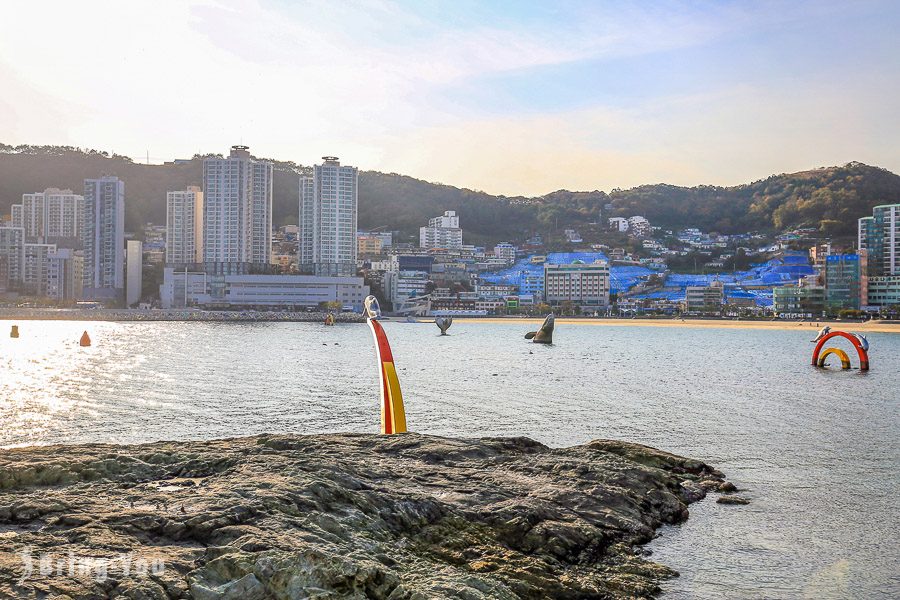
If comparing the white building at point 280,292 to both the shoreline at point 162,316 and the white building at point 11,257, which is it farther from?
the white building at point 11,257

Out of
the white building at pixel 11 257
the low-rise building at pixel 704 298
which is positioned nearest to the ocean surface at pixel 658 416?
the low-rise building at pixel 704 298

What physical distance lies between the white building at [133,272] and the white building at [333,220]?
102 ft

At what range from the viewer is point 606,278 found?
502 ft

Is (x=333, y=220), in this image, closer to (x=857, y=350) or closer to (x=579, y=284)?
(x=579, y=284)

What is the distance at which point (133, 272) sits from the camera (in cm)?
15112

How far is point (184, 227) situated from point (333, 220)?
1229 inches

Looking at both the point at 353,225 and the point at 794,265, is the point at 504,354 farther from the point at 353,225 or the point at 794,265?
the point at 794,265

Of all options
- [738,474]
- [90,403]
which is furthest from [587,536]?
[90,403]

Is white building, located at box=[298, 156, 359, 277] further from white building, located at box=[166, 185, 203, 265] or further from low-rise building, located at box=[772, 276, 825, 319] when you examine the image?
low-rise building, located at box=[772, 276, 825, 319]

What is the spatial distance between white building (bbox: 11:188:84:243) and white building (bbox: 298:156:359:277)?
A: 5796 cm

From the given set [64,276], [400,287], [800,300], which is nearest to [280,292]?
[400,287]

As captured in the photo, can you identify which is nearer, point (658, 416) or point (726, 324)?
point (658, 416)

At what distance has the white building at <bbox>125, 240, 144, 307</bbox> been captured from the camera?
150 m

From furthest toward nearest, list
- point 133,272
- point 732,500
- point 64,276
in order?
point 64,276, point 133,272, point 732,500
